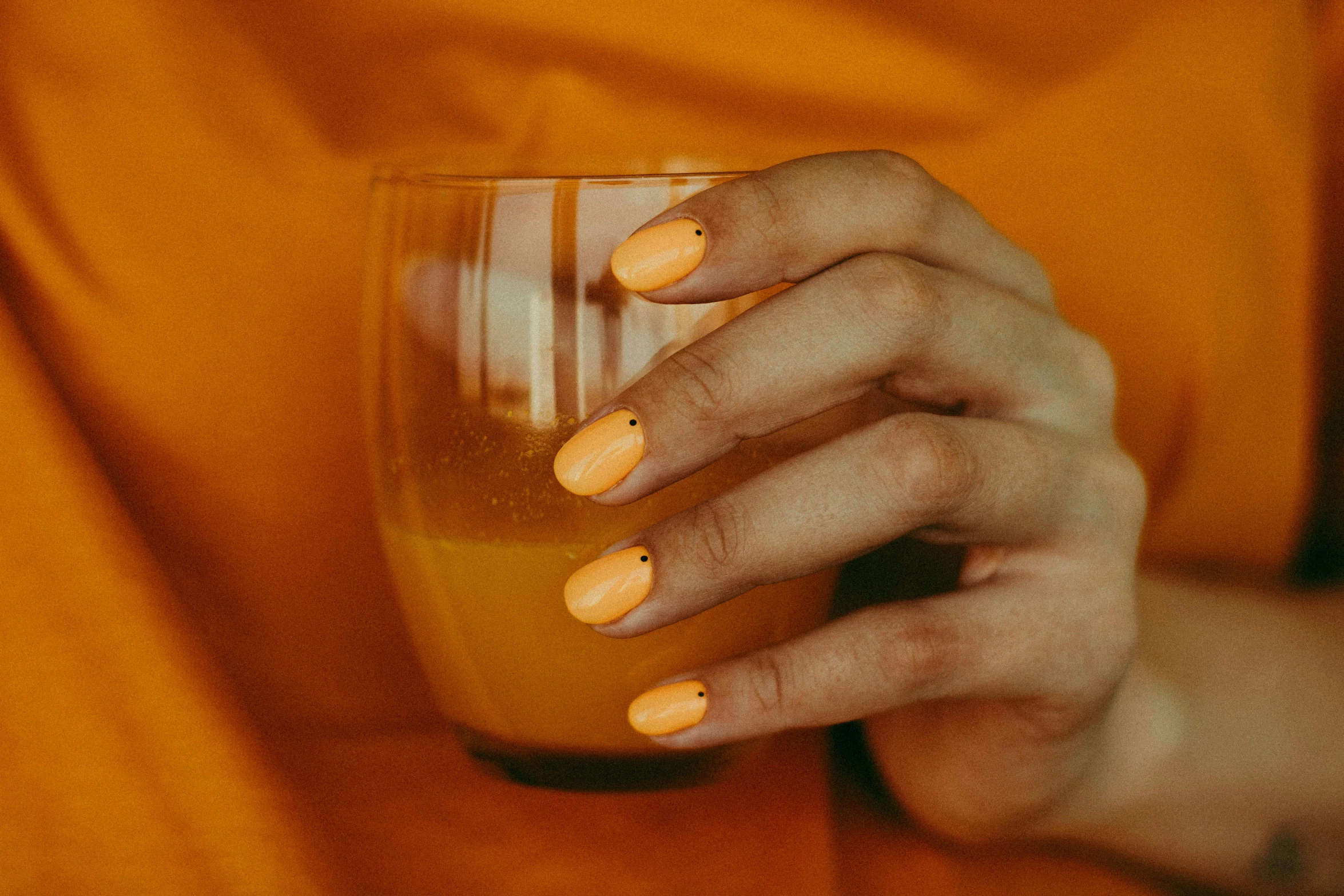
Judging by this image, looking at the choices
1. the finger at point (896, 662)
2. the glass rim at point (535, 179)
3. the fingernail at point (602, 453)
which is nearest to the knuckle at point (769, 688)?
the finger at point (896, 662)

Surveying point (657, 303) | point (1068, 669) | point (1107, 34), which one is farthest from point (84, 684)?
point (1107, 34)

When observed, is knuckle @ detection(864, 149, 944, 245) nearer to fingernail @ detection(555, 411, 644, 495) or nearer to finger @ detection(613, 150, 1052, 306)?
finger @ detection(613, 150, 1052, 306)

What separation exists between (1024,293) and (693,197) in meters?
0.18

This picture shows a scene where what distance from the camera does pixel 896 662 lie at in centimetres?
49

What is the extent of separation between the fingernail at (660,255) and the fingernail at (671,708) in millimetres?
170

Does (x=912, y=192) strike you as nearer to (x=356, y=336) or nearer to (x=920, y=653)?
(x=920, y=653)

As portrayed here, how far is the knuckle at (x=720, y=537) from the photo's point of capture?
455mm

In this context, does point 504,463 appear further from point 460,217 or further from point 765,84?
point 765,84

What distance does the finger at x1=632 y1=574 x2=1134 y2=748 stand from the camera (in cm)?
49

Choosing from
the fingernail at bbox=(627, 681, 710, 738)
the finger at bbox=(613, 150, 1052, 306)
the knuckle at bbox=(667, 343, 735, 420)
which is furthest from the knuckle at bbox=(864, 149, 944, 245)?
the fingernail at bbox=(627, 681, 710, 738)

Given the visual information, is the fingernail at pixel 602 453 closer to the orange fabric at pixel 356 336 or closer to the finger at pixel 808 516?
the finger at pixel 808 516

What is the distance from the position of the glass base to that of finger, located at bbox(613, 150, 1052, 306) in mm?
234

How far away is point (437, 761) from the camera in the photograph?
65 centimetres

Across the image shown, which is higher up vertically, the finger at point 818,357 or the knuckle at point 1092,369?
the finger at point 818,357
